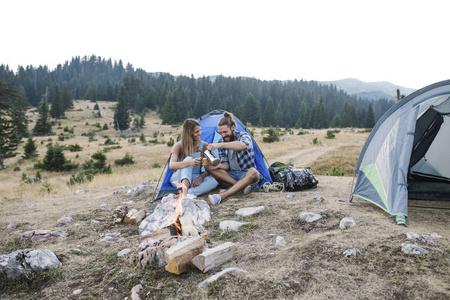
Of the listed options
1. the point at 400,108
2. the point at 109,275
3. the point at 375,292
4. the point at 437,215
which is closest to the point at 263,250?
the point at 375,292

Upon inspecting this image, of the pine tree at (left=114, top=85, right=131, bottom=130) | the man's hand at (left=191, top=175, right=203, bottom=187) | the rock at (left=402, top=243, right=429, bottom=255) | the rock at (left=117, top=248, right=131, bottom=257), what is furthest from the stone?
the pine tree at (left=114, top=85, right=131, bottom=130)

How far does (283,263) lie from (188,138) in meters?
3.47

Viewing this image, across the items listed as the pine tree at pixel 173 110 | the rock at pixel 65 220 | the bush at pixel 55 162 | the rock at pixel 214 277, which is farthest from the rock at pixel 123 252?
the pine tree at pixel 173 110

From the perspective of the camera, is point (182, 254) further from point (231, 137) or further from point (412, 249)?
point (231, 137)

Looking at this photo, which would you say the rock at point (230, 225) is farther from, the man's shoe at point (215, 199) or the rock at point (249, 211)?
the man's shoe at point (215, 199)

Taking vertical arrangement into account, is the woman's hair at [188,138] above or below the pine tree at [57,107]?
below

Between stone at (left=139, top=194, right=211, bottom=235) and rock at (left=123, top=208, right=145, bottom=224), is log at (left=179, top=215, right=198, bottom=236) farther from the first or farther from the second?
rock at (left=123, top=208, right=145, bottom=224)

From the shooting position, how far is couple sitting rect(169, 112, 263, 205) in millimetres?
5467

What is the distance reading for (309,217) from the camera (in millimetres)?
4074


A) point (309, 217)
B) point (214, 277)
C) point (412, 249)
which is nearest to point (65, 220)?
point (214, 277)

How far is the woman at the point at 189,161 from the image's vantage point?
5.44 meters

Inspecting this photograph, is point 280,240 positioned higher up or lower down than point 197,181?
lower down

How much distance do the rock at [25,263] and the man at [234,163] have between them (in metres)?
2.97

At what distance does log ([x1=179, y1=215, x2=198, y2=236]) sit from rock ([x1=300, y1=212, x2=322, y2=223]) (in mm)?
1622
